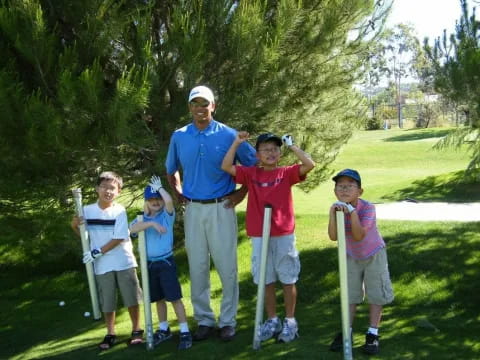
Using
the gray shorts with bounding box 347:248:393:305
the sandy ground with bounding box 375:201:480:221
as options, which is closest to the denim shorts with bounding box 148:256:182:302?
the gray shorts with bounding box 347:248:393:305

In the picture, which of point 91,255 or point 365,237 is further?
point 91,255

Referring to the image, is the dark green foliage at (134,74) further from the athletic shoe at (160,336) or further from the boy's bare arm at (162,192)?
the athletic shoe at (160,336)

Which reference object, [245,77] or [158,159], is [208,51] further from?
[158,159]

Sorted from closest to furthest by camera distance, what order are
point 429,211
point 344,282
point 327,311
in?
point 344,282, point 327,311, point 429,211

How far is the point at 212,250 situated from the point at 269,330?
77cm

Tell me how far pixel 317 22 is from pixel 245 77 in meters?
1.04

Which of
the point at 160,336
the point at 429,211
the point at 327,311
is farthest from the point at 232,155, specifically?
the point at 429,211

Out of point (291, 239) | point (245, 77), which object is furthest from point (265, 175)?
point (245, 77)

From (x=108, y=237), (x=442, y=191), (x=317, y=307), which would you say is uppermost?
(x=108, y=237)

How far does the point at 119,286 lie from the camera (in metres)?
4.41

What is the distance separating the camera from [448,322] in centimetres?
469

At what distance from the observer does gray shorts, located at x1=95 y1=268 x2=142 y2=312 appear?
14.4 ft

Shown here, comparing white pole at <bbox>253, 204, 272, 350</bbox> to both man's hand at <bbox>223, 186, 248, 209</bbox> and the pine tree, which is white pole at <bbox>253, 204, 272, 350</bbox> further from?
the pine tree

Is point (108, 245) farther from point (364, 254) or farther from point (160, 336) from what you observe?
point (364, 254)
